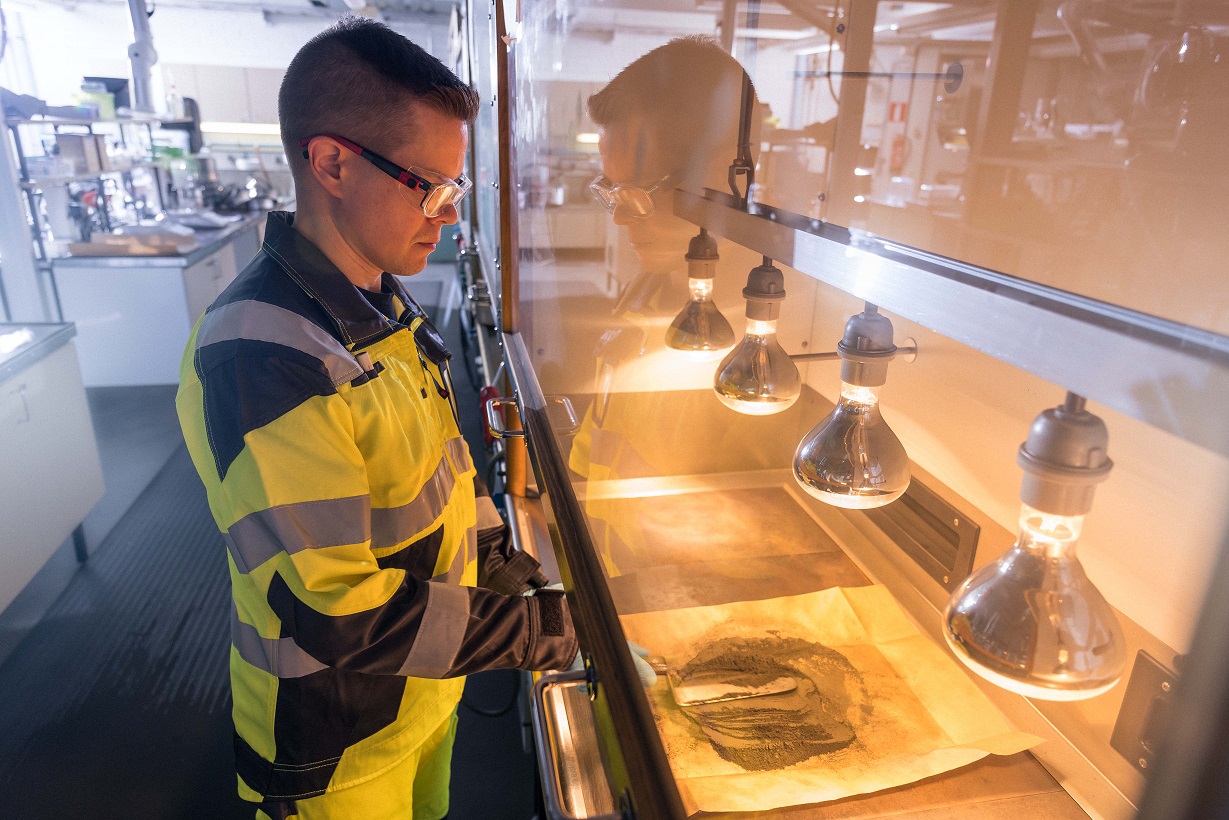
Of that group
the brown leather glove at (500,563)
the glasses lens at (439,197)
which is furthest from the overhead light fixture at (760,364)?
the brown leather glove at (500,563)

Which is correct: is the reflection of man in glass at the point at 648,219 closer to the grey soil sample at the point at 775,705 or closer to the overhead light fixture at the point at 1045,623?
the grey soil sample at the point at 775,705

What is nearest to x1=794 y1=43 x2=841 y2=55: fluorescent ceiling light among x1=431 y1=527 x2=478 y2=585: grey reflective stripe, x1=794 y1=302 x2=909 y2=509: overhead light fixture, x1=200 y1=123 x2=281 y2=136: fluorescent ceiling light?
x1=794 y1=302 x2=909 y2=509: overhead light fixture

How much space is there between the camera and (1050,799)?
888 millimetres

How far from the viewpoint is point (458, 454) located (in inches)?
52.7

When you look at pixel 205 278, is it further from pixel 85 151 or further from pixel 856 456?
pixel 856 456

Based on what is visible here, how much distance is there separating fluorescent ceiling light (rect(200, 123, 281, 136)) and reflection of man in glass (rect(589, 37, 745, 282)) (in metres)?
9.38

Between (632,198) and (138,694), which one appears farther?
(138,694)

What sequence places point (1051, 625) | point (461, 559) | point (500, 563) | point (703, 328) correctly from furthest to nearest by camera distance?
1. point (500, 563)
2. point (461, 559)
3. point (703, 328)
4. point (1051, 625)

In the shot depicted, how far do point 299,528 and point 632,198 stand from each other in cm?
70

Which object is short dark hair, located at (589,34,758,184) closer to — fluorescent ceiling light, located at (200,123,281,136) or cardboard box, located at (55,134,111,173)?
cardboard box, located at (55,134,111,173)

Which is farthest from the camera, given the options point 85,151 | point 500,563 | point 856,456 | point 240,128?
point 240,128

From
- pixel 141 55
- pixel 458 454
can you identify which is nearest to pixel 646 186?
pixel 458 454

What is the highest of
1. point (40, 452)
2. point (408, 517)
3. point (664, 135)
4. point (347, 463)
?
point (664, 135)

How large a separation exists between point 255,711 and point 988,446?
44.0 inches
